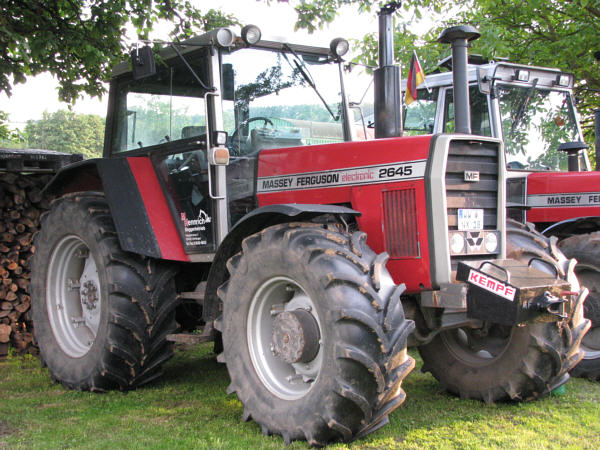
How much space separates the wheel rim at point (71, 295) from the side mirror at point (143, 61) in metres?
1.72

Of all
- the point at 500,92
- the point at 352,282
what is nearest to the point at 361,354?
the point at 352,282

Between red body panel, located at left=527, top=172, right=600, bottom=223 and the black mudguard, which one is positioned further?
red body panel, located at left=527, top=172, right=600, bottom=223

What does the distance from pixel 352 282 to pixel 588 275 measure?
125 inches

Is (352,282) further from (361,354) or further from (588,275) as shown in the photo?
(588,275)

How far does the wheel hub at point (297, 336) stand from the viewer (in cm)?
374

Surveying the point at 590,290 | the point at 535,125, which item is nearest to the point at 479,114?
the point at 535,125

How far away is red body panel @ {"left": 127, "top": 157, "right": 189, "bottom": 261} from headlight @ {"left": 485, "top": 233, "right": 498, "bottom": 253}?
2209mm

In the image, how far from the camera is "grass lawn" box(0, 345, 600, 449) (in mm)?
3775

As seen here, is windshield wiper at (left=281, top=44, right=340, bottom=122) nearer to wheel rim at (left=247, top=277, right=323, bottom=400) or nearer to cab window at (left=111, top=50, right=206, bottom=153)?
cab window at (left=111, top=50, right=206, bottom=153)

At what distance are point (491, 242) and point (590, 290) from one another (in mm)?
1913

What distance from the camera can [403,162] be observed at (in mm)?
4117

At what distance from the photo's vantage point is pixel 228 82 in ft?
15.9

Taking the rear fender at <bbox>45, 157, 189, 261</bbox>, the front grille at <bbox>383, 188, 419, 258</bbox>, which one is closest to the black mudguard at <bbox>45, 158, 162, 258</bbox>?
the rear fender at <bbox>45, 157, 189, 261</bbox>

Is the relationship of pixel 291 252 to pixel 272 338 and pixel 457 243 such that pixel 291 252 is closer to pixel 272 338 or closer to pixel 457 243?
pixel 272 338
